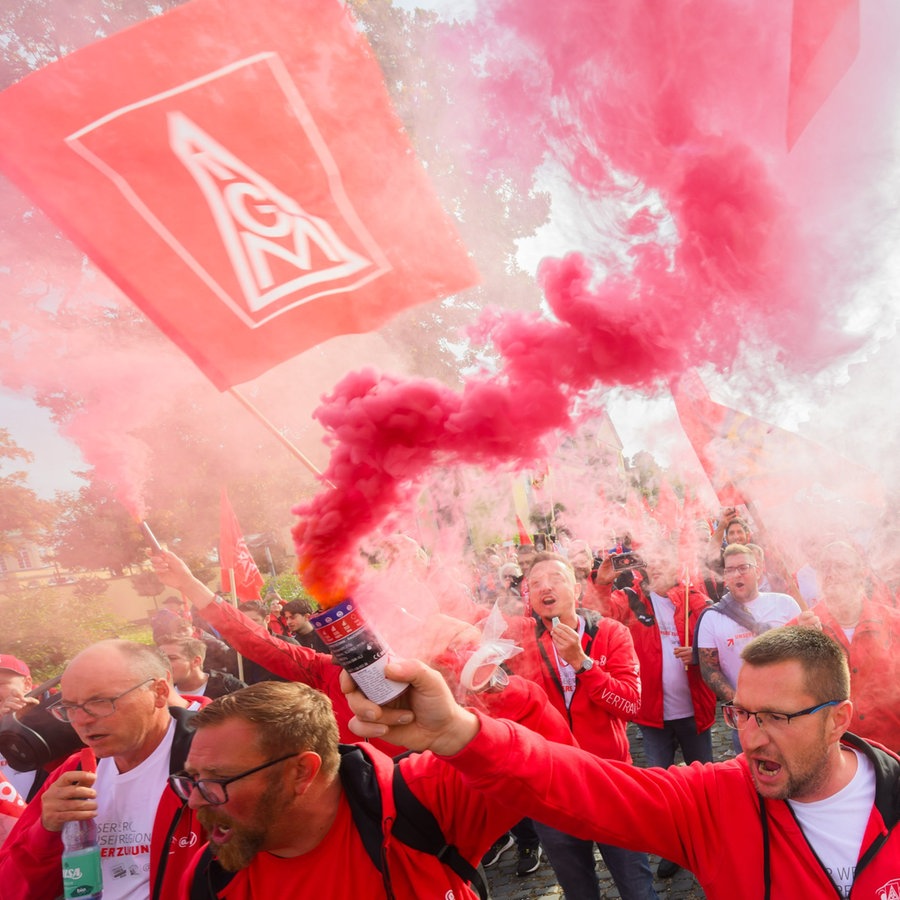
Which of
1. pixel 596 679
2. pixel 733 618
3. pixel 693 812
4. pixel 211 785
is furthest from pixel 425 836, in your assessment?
pixel 733 618

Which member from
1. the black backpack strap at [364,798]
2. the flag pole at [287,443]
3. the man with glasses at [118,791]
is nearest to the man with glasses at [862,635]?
the black backpack strap at [364,798]

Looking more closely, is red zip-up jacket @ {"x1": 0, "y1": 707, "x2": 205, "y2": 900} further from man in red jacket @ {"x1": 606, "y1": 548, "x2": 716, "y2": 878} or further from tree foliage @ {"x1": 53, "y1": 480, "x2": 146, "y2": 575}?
tree foliage @ {"x1": 53, "y1": 480, "x2": 146, "y2": 575}

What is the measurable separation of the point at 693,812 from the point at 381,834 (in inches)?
42.5

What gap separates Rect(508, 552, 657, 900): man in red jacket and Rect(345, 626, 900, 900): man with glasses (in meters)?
1.52

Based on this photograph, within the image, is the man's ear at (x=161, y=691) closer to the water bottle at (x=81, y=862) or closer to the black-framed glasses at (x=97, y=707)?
the black-framed glasses at (x=97, y=707)

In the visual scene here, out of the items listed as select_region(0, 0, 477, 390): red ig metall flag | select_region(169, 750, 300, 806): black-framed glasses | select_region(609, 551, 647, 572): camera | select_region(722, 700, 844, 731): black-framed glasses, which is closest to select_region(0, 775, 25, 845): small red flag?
select_region(169, 750, 300, 806): black-framed glasses

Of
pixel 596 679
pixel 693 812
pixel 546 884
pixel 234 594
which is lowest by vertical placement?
pixel 546 884

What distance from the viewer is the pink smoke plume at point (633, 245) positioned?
2354mm

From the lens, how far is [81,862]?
2500 millimetres

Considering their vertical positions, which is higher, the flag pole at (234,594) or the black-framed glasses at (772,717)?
the flag pole at (234,594)

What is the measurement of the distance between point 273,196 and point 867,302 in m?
2.82

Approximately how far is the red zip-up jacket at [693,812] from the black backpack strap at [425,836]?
10.2 inches

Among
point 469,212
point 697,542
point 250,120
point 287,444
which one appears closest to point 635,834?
point 287,444

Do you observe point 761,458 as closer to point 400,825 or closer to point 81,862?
point 400,825
